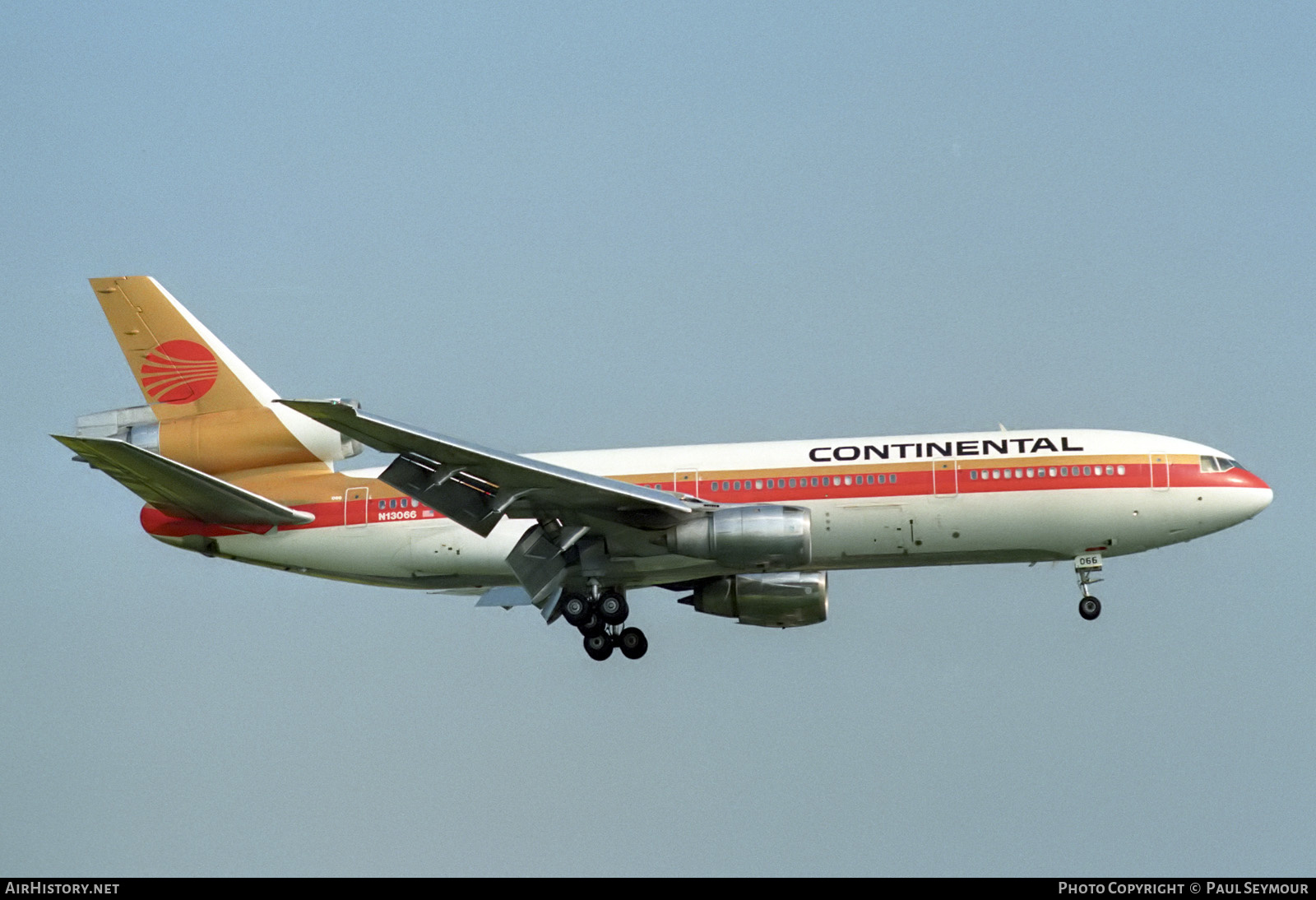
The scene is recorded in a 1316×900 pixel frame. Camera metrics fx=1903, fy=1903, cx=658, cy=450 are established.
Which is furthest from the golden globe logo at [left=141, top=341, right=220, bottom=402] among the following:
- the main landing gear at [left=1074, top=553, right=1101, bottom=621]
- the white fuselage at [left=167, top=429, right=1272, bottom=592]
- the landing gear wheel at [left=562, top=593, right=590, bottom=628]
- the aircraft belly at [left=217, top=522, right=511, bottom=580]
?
the main landing gear at [left=1074, top=553, right=1101, bottom=621]

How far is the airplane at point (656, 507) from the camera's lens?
42.5 metres

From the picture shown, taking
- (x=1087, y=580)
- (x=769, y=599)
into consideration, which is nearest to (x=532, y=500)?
(x=769, y=599)

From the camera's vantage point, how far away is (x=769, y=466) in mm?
44625

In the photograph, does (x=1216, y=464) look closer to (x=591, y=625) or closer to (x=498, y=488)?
(x=591, y=625)

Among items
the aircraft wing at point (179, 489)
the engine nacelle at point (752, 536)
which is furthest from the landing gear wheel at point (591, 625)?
the aircraft wing at point (179, 489)

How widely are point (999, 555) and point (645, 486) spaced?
844 cm

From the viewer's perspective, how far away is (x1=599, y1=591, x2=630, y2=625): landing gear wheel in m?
→ 44.9

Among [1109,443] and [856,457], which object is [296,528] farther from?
[1109,443]

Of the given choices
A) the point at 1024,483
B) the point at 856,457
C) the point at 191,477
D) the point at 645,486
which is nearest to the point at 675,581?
the point at 645,486

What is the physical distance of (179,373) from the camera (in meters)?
48.6

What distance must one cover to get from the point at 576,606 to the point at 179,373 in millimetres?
12399

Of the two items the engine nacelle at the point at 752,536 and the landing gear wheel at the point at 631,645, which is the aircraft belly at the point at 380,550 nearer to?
the landing gear wheel at the point at 631,645

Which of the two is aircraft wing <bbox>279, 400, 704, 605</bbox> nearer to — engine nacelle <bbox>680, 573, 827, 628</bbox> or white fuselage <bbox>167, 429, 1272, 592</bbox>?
white fuselage <bbox>167, 429, 1272, 592</bbox>
